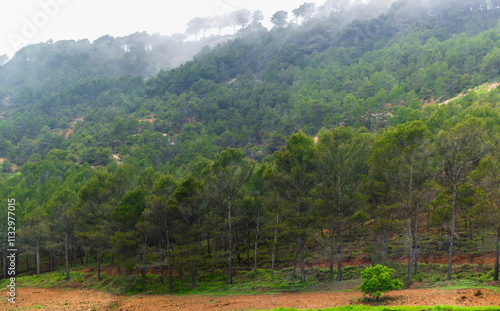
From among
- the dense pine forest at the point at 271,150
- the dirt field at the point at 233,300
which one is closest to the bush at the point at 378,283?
the dirt field at the point at 233,300

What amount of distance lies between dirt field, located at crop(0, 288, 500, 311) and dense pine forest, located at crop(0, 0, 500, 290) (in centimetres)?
383

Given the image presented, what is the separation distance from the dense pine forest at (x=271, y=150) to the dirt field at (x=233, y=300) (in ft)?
12.6

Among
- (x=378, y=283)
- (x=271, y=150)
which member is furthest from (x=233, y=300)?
(x=271, y=150)

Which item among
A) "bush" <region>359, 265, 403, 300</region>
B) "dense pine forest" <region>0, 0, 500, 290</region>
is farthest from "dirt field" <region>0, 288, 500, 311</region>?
"dense pine forest" <region>0, 0, 500, 290</region>

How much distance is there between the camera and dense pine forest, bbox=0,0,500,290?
23.6 m

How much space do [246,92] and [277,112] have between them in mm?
20193

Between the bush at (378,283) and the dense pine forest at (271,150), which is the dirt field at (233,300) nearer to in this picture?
the bush at (378,283)

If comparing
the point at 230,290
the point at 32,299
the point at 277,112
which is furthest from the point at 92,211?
the point at 277,112

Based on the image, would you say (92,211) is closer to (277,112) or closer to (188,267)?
(188,267)

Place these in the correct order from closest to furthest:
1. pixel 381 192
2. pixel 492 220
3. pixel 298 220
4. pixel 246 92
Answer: pixel 492 220 < pixel 381 192 < pixel 298 220 < pixel 246 92

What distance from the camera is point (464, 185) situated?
21.0 meters

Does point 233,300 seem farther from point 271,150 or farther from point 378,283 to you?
point 271,150

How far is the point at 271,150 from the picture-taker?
71.1 meters

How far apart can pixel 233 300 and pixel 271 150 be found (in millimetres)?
51491
